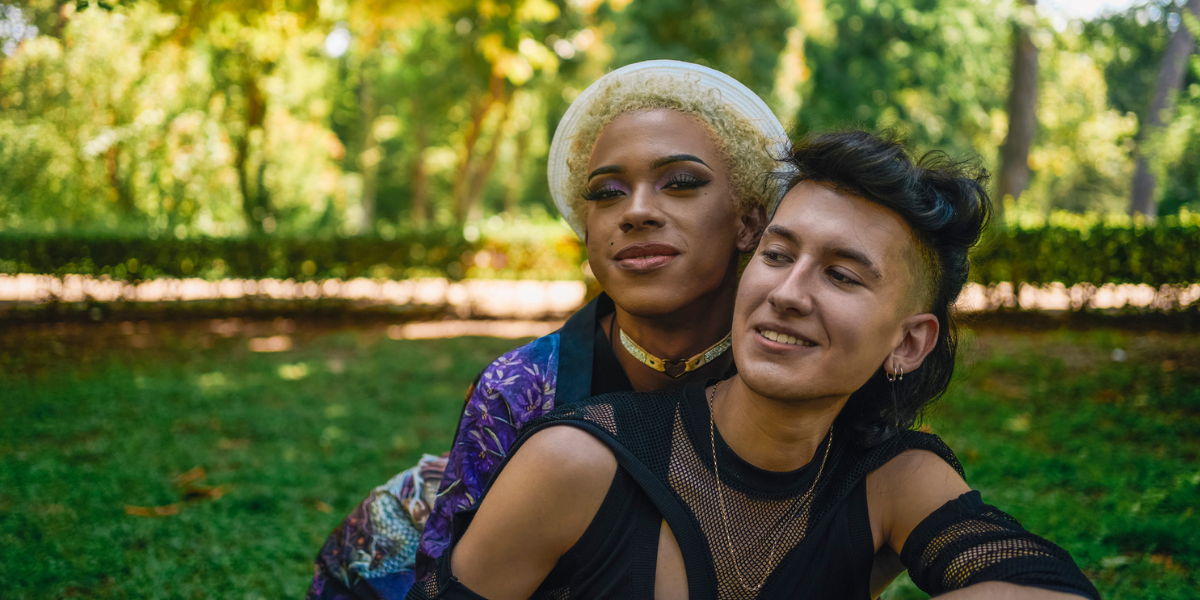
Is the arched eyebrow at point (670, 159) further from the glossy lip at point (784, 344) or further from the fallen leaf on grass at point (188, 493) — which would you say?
the fallen leaf on grass at point (188, 493)

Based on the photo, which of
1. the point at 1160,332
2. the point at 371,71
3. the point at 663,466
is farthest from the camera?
the point at 371,71

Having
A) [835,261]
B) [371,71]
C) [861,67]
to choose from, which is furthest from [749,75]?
[835,261]

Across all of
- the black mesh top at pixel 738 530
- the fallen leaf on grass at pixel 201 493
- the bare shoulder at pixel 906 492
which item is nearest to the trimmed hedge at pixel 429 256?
the fallen leaf on grass at pixel 201 493

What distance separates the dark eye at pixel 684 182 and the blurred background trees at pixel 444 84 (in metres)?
0.42

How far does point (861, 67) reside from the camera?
21.9 metres

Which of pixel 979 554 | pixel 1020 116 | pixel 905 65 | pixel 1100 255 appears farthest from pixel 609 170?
pixel 905 65

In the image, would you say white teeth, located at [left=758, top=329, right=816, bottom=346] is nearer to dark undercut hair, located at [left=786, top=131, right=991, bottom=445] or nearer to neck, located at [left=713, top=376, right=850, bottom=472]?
neck, located at [left=713, top=376, right=850, bottom=472]

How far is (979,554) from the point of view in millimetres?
1704

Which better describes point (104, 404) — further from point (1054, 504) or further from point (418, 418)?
point (1054, 504)

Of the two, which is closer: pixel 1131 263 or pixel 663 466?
pixel 663 466

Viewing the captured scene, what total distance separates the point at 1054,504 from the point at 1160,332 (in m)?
8.60

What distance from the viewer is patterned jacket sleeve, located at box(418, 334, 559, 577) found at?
2.13 m

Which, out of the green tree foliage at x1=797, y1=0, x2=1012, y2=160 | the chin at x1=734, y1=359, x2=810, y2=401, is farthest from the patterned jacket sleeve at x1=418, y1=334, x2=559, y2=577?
the green tree foliage at x1=797, y1=0, x2=1012, y2=160

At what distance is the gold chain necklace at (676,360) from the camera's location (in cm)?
228
